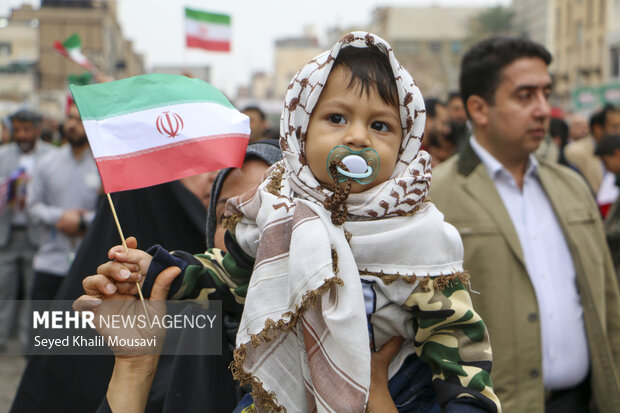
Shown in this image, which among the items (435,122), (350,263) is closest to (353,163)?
(350,263)

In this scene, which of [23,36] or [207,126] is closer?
[207,126]

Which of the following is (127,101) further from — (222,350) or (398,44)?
(398,44)

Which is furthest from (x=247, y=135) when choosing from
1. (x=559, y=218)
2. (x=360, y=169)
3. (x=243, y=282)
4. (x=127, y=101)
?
(x=559, y=218)

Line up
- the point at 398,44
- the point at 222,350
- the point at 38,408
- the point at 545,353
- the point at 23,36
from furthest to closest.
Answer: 1. the point at 398,44
2. the point at 23,36
3. the point at 545,353
4. the point at 38,408
5. the point at 222,350

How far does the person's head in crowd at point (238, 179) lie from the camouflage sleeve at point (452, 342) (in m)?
0.97

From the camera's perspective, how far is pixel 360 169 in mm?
2004

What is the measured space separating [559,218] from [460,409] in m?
1.89

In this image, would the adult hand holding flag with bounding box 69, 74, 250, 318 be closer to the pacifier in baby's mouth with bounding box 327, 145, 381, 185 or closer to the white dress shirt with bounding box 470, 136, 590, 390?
the pacifier in baby's mouth with bounding box 327, 145, 381, 185

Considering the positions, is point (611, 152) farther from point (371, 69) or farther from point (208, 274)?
point (208, 274)

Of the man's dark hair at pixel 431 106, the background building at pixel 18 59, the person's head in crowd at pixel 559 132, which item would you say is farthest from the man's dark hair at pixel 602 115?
the background building at pixel 18 59

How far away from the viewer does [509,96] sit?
3.85 metres

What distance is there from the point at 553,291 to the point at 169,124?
2002mm

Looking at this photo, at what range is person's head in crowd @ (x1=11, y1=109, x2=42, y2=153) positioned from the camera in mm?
8969

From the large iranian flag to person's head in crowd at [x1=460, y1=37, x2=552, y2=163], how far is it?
1632 millimetres
